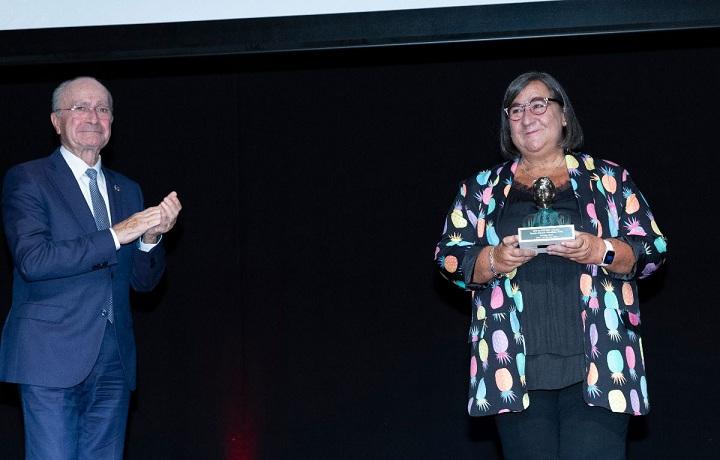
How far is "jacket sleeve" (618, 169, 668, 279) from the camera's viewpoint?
2.53 m

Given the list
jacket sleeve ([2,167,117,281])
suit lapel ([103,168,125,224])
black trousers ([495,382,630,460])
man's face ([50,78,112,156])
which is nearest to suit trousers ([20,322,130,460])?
jacket sleeve ([2,167,117,281])

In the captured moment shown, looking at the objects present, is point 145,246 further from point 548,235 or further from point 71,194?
point 548,235

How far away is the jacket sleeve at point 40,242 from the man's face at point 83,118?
178 mm

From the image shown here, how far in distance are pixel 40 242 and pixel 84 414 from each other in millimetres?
517

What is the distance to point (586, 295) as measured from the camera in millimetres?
2475

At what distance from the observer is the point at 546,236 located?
2357 millimetres

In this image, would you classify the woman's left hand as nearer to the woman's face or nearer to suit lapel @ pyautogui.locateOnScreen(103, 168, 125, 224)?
the woman's face

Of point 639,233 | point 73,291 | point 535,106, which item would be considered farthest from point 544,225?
point 73,291

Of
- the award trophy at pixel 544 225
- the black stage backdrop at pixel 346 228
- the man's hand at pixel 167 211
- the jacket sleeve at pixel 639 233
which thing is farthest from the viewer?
the black stage backdrop at pixel 346 228

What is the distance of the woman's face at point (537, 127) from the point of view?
2.68 metres

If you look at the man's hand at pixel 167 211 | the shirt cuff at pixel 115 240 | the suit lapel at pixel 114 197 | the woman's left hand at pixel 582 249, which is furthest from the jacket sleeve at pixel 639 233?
the suit lapel at pixel 114 197

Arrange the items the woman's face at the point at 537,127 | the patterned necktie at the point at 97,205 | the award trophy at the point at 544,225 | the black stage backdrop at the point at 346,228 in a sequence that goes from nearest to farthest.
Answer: the award trophy at the point at 544,225 < the woman's face at the point at 537,127 < the patterned necktie at the point at 97,205 < the black stage backdrop at the point at 346,228

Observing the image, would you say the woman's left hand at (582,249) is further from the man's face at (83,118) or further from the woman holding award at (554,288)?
the man's face at (83,118)

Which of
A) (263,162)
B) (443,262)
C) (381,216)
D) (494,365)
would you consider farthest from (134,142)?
(494,365)
